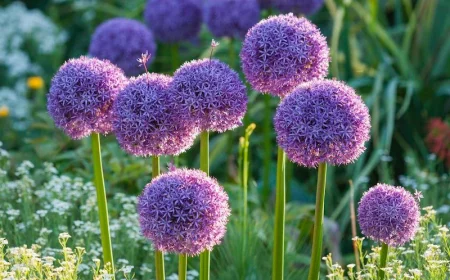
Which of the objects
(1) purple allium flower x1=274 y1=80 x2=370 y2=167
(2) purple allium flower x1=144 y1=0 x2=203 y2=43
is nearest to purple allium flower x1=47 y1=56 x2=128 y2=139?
(1) purple allium flower x1=274 y1=80 x2=370 y2=167

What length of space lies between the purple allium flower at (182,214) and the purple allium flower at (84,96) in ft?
1.08

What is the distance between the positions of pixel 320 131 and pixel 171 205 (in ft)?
1.49

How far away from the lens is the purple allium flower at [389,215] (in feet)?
8.36

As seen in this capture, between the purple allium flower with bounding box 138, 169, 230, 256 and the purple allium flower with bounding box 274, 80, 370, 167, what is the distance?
0.26m

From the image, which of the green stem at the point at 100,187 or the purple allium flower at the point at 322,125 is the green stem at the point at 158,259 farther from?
the purple allium flower at the point at 322,125

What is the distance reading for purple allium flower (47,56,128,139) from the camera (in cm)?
255

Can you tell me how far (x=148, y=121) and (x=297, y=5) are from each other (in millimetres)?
2027

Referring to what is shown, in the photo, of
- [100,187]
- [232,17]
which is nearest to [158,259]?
[100,187]

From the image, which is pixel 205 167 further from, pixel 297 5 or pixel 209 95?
pixel 297 5

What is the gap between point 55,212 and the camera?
3.62 m

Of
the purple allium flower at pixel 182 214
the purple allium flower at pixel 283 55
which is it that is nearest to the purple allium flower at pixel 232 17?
the purple allium flower at pixel 283 55

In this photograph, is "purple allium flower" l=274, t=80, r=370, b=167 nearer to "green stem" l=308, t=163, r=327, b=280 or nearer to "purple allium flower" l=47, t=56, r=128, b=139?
"green stem" l=308, t=163, r=327, b=280

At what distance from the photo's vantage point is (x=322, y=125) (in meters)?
2.38

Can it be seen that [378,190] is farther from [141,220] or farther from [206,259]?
[141,220]
